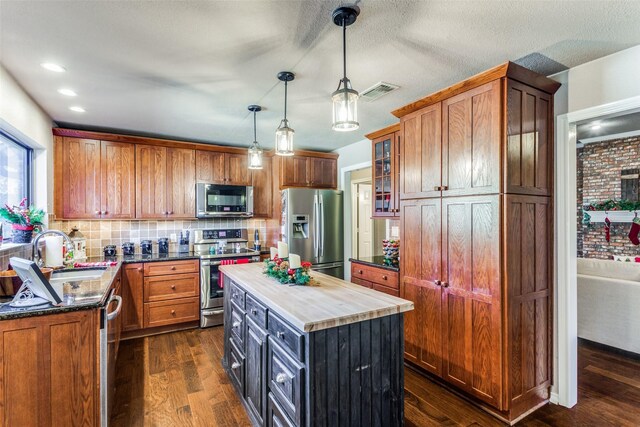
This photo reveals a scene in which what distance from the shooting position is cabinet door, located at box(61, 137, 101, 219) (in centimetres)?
378

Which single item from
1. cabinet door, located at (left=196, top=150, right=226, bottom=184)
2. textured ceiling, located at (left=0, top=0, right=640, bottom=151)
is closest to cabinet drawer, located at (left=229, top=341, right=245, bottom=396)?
textured ceiling, located at (left=0, top=0, right=640, bottom=151)

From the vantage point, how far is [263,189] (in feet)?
16.4

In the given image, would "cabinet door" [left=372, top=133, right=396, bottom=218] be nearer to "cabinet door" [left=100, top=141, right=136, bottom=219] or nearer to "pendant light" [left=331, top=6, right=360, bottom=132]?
"pendant light" [left=331, top=6, right=360, bottom=132]

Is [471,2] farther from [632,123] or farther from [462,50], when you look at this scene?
[632,123]

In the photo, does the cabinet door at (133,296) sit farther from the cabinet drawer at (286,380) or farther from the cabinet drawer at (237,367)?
the cabinet drawer at (286,380)

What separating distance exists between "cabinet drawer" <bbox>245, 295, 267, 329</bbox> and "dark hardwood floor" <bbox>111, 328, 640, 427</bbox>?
2.56ft

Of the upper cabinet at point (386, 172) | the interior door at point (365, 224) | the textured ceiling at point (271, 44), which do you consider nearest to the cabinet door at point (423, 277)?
the upper cabinet at point (386, 172)

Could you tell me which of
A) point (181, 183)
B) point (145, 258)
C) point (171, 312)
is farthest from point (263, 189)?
point (171, 312)

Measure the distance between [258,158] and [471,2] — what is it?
6.27 ft

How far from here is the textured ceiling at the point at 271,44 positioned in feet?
5.58

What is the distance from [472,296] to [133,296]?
11.9ft

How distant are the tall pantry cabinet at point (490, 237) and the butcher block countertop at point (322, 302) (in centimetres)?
82

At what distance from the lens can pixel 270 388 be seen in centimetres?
186

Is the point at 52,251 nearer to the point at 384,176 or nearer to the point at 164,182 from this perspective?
the point at 164,182
